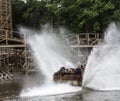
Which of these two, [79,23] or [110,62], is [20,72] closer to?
[79,23]

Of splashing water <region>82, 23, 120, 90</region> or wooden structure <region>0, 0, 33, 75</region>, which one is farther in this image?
wooden structure <region>0, 0, 33, 75</region>

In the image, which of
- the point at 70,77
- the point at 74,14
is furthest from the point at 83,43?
the point at 70,77

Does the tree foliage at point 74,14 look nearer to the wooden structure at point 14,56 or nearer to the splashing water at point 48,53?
the splashing water at point 48,53

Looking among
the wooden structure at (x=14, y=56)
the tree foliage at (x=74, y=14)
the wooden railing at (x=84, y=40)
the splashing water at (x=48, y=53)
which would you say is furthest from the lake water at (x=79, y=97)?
the tree foliage at (x=74, y=14)

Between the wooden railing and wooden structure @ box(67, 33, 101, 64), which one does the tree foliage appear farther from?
wooden structure @ box(67, 33, 101, 64)

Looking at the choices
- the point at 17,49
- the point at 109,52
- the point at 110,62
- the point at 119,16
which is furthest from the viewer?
the point at 17,49

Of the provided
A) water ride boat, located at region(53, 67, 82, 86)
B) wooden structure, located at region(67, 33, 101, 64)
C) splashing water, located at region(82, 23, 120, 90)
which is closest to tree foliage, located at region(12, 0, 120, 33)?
wooden structure, located at region(67, 33, 101, 64)

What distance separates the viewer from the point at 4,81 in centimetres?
5119

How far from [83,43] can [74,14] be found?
5.84m

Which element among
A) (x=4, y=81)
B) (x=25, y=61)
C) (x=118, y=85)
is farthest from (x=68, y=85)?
(x=25, y=61)

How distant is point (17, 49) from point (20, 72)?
11.8 feet

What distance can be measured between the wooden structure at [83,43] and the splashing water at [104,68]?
2.91m

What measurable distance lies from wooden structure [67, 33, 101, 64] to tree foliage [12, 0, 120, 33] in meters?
1.86

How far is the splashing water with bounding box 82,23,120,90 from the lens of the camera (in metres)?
37.4
